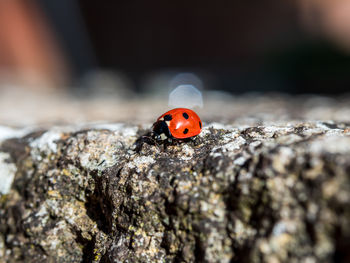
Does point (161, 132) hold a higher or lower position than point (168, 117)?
lower

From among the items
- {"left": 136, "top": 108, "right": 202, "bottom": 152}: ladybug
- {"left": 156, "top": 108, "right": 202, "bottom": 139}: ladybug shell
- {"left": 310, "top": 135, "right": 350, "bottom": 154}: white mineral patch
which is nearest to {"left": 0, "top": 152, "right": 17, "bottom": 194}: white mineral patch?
{"left": 136, "top": 108, "right": 202, "bottom": 152}: ladybug

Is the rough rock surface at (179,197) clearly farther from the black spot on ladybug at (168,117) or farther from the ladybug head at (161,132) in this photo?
the black spot on ladybug at (168,117)

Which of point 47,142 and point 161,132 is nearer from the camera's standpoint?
point 161,132

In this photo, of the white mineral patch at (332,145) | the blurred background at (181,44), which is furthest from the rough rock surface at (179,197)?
the blurred background at (181,44)

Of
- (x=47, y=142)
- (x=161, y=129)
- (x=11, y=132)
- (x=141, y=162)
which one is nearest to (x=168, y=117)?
(x=161, y=129)

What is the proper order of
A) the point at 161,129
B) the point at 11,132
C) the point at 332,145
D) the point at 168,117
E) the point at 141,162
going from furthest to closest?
1. the point at 11,132
2. the point at 168,117
3. the point at 161,129
4. the point at 141,162
5. the point at 332,145

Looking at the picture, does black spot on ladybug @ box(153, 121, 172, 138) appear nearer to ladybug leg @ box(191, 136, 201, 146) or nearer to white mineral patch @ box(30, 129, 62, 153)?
ladybug leg @ box(191, 136, 201, 146)

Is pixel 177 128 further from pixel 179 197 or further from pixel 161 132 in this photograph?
pixel 179 197
